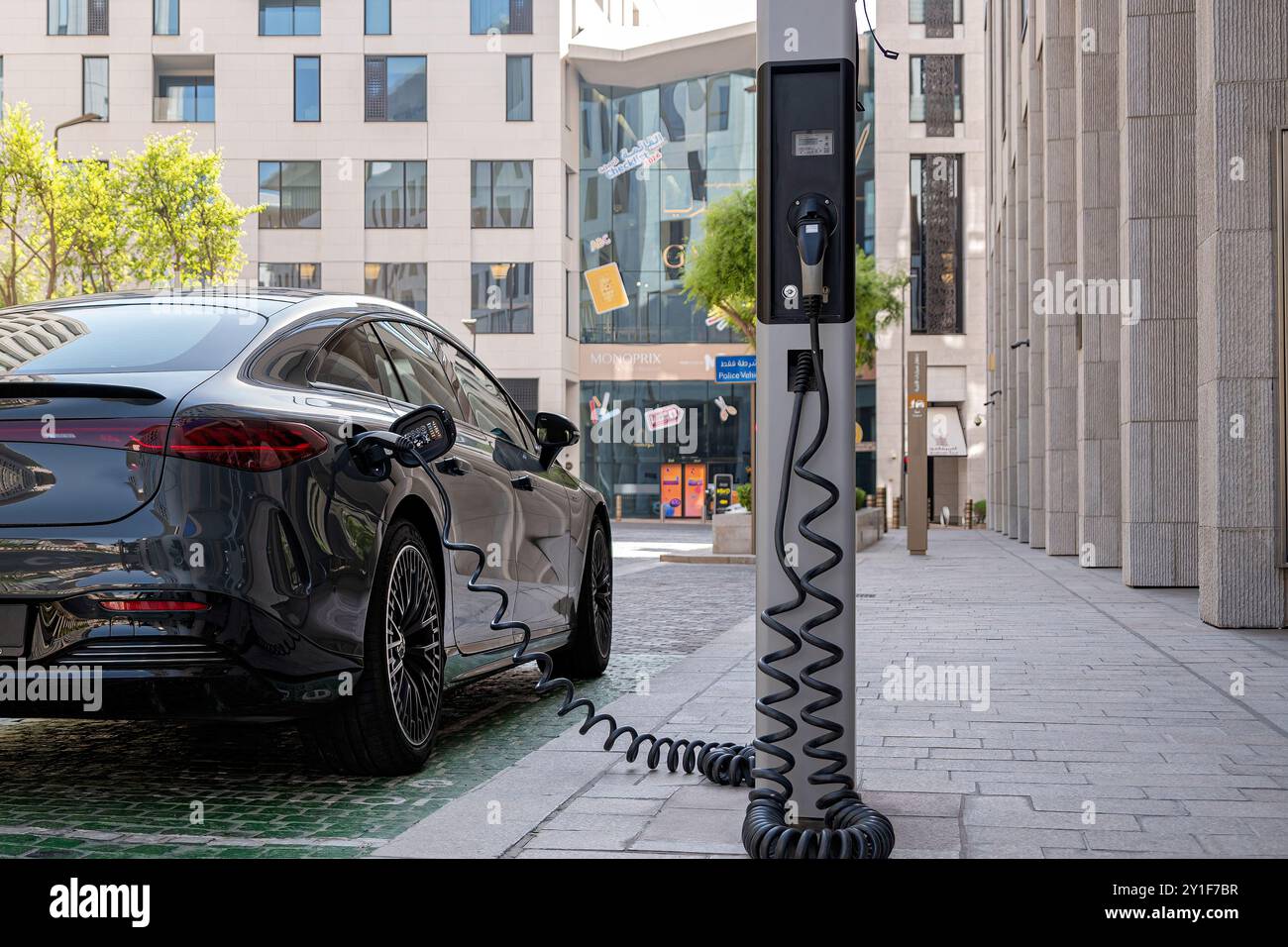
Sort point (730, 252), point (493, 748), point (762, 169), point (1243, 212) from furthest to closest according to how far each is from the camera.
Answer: point (730, 252) → point (1243, 212) → point (493, 748) → point (762, 169)

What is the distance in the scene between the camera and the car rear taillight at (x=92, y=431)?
13.8ft

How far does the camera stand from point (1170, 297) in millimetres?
13484

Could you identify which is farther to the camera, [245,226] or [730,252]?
[245,226]

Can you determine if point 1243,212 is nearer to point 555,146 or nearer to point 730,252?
point 730,252

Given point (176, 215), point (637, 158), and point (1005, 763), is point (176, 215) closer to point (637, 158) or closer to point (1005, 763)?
point (637, 158)

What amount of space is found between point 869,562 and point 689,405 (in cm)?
3142

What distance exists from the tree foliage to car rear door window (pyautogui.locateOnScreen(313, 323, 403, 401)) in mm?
27653

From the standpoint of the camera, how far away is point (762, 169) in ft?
12.8

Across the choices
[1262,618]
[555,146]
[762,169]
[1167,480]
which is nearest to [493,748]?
[762,169]

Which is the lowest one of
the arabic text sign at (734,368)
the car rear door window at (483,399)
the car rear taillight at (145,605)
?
the car rear taillight at (145,605)

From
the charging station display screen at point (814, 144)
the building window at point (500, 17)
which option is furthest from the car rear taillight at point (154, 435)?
the building window at point (500, 17)

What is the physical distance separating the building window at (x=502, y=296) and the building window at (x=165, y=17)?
12995 mm

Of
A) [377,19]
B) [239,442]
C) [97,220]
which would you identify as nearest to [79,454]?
[239,442]

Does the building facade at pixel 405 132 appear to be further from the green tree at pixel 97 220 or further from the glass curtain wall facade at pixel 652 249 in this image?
the green tree at pixel 97 220
